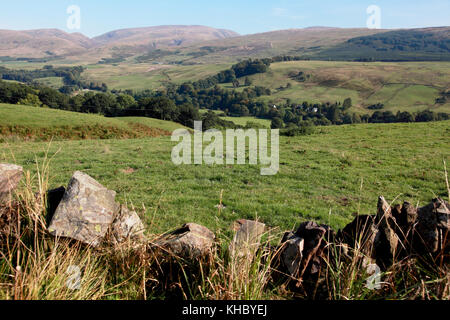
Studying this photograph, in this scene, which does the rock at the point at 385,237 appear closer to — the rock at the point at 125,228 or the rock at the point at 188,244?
the rock at the point at 188,244

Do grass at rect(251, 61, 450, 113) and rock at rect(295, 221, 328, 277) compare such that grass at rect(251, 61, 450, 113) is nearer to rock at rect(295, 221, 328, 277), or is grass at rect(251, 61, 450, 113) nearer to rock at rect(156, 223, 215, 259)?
rock at rect(295, 221, 328, 277)

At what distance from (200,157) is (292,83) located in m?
186

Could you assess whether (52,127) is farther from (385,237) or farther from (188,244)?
(385,237)

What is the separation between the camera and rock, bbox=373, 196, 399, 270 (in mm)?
4418

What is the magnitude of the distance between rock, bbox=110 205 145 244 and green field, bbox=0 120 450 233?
57 centimetres

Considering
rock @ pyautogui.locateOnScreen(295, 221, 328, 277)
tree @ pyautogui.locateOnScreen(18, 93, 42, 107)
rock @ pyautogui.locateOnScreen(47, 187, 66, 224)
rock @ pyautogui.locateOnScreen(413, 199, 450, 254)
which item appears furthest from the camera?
tree @ pyautogui.locateOnScreen(18, 93, 42, 107)

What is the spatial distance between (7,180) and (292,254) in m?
5.45

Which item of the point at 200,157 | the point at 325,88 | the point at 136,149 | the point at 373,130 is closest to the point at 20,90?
the point at 136,149

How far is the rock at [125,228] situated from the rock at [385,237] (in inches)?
154

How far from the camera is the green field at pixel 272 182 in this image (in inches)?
373

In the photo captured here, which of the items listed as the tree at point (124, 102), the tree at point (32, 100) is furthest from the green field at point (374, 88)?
the tree at point (32, 100)

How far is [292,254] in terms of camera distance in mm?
4629

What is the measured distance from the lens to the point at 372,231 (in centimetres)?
449

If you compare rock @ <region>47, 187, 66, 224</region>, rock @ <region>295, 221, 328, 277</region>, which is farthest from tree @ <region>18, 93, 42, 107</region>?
rock @ <region>295, 221, 328, 277</region>
